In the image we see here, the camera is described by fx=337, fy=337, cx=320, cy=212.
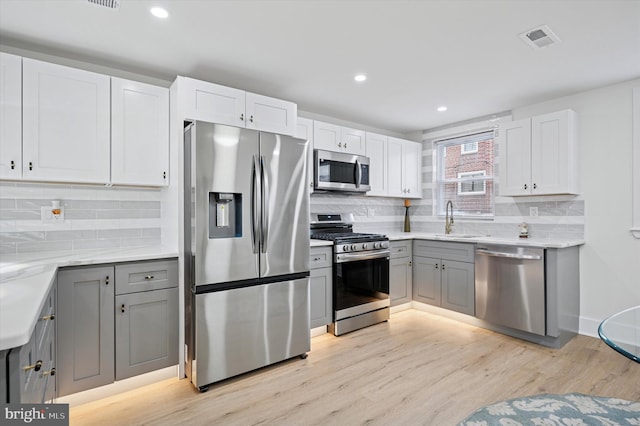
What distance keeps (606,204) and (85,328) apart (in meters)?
4.52

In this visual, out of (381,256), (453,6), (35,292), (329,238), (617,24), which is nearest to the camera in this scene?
(35,292)

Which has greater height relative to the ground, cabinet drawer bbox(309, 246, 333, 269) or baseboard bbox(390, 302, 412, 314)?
cabinet drawer bbox(309, 246, 333, 269)

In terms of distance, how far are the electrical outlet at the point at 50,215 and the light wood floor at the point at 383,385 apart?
1.35 metres

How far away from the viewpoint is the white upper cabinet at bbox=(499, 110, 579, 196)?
334 centimetres

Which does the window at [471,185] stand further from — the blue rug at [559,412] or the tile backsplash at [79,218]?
the tile backsplash at [79,218]

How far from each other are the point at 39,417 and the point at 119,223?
6.75ft

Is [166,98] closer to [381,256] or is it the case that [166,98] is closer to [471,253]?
[381,256]

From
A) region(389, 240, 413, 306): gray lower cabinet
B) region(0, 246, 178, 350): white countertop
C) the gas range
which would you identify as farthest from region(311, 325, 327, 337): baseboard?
region(0, 246, 178, 350): white countertop

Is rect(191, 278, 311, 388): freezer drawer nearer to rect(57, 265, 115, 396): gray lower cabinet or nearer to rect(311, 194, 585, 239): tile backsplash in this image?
rect(57, 265, 115, 396): gray lower cabinet

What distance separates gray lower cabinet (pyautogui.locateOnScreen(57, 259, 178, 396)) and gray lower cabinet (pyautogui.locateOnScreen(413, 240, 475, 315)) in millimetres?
2834

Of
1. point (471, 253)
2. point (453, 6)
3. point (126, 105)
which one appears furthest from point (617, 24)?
point (126, 105)

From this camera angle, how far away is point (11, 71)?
2215mm

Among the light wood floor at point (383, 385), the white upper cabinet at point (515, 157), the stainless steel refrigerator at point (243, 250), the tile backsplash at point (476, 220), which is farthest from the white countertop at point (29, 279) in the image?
the white upper cabinet at point (515, 157)

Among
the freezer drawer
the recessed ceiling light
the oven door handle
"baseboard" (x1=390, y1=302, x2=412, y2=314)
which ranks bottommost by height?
"baseboard" (x1=390, y1=302, x2=412, y2=314)
